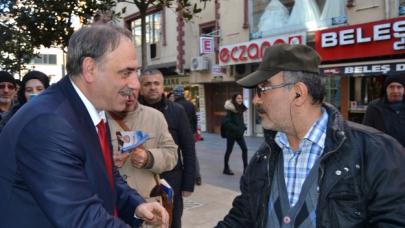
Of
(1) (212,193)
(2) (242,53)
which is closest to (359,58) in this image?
(2) (242,53)

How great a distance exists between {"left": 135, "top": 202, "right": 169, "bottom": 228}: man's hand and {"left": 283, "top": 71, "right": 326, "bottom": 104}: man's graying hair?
2.68 ft

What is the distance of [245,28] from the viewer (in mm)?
16953

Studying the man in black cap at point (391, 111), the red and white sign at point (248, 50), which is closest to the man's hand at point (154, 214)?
the man in black cap at point (391, 111)

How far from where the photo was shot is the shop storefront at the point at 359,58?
11.9 m

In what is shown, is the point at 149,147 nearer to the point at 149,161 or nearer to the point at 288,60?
the point at 149,161

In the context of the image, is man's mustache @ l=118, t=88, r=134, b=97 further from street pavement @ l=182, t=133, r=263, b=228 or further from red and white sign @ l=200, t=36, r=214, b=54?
red and white sign @ l=200, t=36, r=214, b=54

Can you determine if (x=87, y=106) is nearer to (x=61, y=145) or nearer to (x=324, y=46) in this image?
(x=61, y=145)

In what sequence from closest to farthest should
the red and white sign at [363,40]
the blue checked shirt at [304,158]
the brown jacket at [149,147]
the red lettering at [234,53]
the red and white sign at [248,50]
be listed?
the blue checked shirt at [304,158] → the brown jacket at [149,147] → the red and white sign at [363,40] → the red and white sign at [248,50] → the red lettering at [234,53]

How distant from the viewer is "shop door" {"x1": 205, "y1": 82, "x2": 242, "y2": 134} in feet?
63.3

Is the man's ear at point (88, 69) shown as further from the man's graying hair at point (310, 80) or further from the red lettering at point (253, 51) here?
the red lettering at point (253, 51)

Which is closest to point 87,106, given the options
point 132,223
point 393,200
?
point 132,223

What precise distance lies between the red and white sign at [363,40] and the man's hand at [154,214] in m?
11.1

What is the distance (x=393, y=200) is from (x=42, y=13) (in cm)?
561

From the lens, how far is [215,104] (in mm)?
19719
